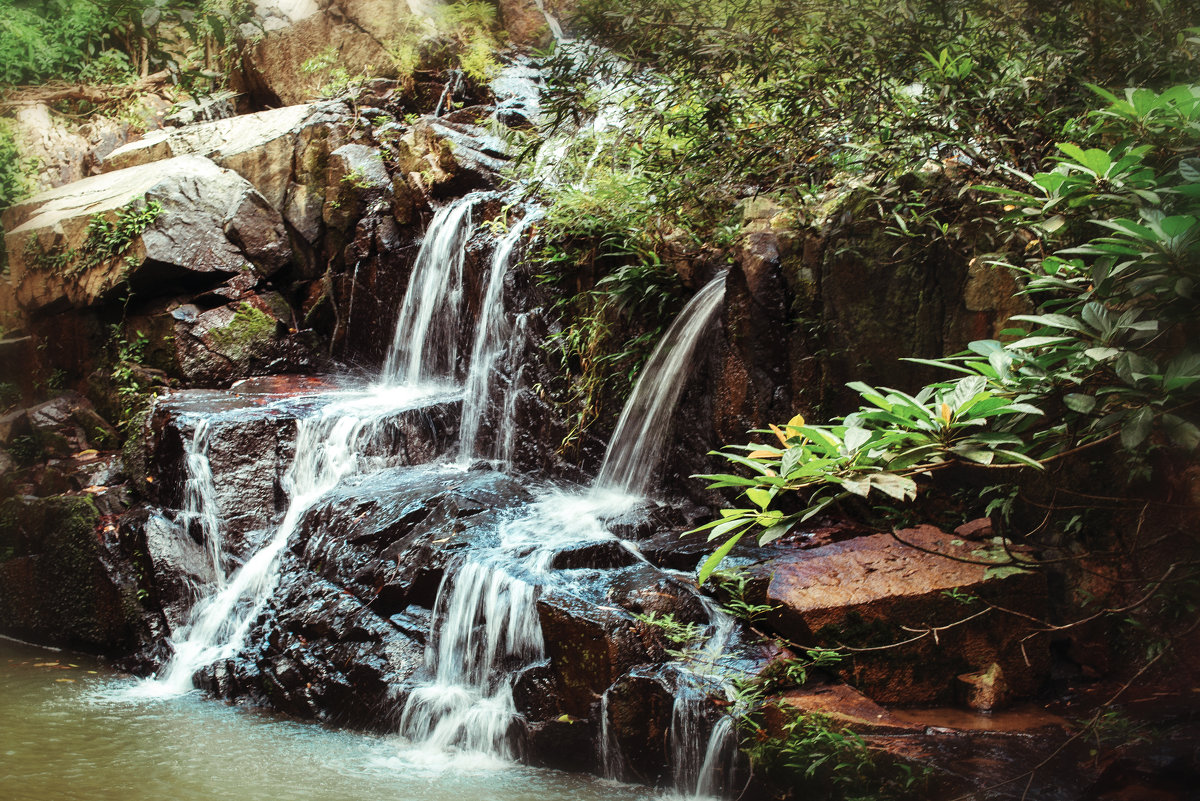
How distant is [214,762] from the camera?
4422mm

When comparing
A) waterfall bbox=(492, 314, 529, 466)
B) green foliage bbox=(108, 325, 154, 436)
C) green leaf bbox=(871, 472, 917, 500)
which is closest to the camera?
green leaf bbox=(871, 472, 917, 500)

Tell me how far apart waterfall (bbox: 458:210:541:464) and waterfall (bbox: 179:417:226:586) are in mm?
2083

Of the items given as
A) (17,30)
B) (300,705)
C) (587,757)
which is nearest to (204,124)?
(17,30)

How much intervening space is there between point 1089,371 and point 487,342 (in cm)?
602

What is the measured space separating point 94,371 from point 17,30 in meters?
4.67

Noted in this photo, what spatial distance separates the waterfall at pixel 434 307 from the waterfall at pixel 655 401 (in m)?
2.98

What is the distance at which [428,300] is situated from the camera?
8.92 metres

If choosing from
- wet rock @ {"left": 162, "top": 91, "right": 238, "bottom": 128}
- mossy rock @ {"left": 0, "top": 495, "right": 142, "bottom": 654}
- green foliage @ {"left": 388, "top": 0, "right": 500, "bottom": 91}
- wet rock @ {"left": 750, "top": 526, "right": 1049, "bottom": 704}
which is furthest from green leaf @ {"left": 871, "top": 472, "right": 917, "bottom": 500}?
wet rock @ {"left": 162, "top": 91, "right": 238, "bottom": 128}

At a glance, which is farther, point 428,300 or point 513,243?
point 428,300

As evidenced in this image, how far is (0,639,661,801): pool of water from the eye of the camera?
4020 millimetres

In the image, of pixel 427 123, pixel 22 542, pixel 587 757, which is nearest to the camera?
pixel 587 757

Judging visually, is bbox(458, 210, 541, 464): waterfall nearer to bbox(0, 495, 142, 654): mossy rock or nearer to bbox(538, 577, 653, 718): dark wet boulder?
bbox(0, 495, 142, 654): mossy rock

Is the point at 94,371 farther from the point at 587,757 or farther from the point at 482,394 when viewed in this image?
the point at 587,757

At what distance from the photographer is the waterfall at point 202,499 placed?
677 cm
